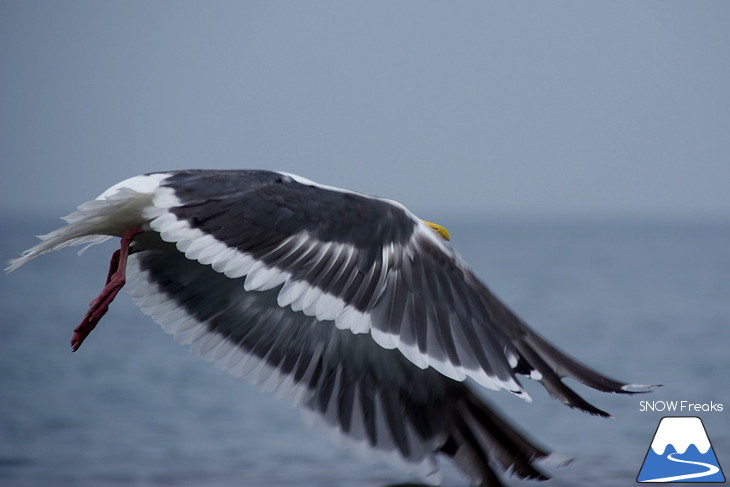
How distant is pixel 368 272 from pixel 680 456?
4040 mm

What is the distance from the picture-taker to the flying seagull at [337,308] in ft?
13.3

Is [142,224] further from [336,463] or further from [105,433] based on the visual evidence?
[105,433]

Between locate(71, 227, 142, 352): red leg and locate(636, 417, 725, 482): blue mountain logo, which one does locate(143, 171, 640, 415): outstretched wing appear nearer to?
locate(71, 227, 142, 352): red leg

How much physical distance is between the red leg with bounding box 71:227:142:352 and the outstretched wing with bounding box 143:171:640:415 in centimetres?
47

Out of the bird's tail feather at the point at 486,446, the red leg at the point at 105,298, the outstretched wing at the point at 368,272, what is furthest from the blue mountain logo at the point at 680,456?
the red leg at the point at 105,298

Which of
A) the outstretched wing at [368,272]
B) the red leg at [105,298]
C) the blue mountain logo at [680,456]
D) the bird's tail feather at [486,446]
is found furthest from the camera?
the blue mountain logo at [680,456]

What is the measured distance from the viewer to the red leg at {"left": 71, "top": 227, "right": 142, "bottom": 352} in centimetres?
479

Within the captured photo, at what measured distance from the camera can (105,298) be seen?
480 centimetres

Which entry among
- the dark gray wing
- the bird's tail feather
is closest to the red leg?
the dark gray wing

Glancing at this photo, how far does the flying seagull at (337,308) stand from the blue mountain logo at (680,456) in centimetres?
277

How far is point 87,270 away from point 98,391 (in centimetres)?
1994

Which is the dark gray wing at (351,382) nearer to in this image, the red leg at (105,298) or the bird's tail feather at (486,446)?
the bird's tail feather at (486,446)

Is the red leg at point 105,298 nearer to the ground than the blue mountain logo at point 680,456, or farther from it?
farther from it

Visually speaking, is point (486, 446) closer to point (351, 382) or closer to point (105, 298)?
point (351, 382)
